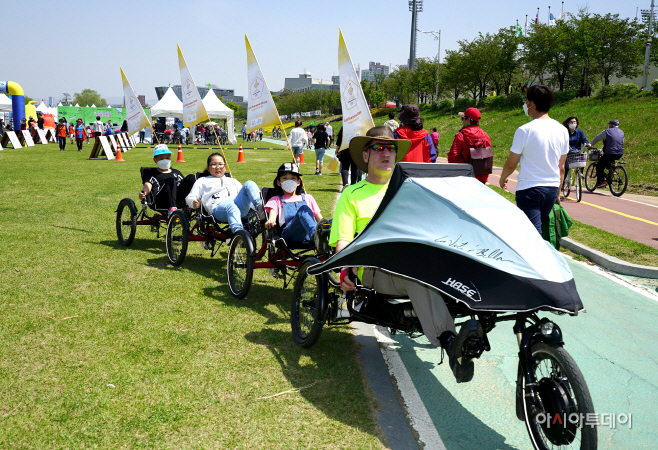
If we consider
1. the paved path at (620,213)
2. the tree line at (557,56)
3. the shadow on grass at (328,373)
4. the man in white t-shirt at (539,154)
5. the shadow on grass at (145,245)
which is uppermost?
the tree line at (557,56)

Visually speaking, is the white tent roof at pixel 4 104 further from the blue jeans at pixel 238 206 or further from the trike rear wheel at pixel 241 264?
the trike rear wheel at pixel 241 264

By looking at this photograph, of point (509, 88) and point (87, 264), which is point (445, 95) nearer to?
point (509, 88)

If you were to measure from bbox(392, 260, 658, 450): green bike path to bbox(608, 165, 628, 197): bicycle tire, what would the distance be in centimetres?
1005

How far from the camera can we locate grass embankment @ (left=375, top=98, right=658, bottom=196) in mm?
18903

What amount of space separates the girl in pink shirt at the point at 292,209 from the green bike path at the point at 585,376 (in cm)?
147

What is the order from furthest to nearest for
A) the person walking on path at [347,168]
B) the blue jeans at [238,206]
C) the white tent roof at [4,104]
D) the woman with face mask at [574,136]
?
the white tent roof at [4,104] → the person walking on path at [347,168] → the woman with face mask at [574,136] → the blue jeans at [238,206]

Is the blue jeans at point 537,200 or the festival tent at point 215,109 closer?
the blue jeans at point 537,200

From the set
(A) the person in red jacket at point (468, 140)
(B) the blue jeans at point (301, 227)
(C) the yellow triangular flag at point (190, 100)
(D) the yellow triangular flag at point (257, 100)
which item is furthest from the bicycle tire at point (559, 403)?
(C) the yellow triangular flag at point (190, 100)

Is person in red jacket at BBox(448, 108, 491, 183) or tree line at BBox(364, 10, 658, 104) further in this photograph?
tree line at BBox(364, 10, 658, 104)

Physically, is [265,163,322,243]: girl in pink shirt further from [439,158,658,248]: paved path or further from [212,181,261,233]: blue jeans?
[439,158,658,248]: paved path

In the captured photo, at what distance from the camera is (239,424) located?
3.27 m

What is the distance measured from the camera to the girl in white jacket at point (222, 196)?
20.6 ft

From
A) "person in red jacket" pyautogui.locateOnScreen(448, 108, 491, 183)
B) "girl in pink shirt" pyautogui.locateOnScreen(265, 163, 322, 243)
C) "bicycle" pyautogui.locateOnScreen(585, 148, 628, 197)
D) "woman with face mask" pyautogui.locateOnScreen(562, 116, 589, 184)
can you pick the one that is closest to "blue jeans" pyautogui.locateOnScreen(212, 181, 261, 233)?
"girl in pink shirt" pyautogui.locateOnScreen(265, 163, 322, 243)

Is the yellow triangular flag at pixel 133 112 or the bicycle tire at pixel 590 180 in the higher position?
the yellow triangular flag at pixel 133 112
